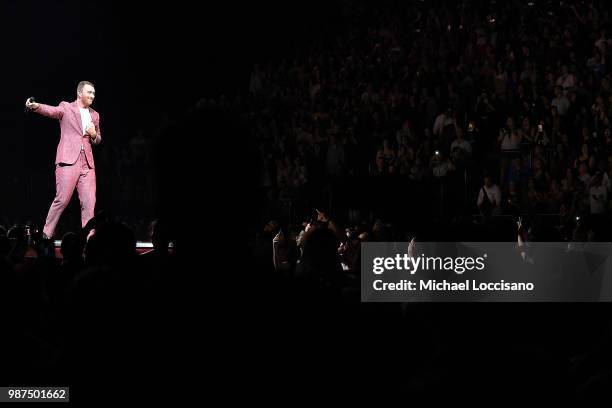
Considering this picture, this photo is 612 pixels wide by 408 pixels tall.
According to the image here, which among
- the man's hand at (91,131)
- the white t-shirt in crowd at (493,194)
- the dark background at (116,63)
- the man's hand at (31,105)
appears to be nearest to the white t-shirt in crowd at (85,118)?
the man's hand at (91,131)

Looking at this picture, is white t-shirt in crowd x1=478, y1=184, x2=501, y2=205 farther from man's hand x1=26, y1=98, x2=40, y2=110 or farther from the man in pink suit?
man's hand x1=26, y1=98, x2=40, y2=110

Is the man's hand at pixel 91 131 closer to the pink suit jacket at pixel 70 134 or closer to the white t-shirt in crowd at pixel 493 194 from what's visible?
the pink suit jacket at pixel 70 134

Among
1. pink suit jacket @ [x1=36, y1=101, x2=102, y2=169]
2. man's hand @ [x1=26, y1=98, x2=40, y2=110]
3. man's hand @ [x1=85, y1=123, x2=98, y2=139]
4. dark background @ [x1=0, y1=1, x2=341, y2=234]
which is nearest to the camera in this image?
man's hand @ [x1=26, y1=98, x2=40, y2=110]

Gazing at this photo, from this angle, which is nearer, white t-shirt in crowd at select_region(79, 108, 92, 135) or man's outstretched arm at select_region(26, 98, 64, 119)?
man's outstretched arm at select_region(26, 98, 64, 119)

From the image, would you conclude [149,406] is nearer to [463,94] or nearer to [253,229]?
[253,229]

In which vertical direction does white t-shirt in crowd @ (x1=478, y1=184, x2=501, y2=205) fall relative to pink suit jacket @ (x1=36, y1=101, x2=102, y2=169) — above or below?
below

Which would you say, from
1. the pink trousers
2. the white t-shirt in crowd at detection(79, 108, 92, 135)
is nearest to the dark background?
the pink trousers

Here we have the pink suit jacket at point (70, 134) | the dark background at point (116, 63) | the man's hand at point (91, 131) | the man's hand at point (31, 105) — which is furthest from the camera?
the dark background at point (116, 63)

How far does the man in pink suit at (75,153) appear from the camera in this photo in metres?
8.75

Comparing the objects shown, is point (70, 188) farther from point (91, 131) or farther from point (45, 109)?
point (45, 109)

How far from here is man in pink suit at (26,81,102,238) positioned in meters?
8.75

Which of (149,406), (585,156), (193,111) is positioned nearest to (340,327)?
(149,406)

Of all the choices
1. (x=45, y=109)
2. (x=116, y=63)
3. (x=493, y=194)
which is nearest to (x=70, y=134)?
(x=45, y=109)

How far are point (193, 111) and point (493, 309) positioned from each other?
6.02 ft
